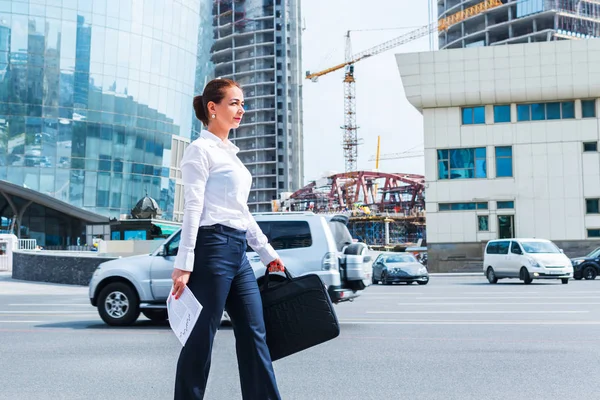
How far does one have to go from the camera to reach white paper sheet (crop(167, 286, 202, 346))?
4.25 m

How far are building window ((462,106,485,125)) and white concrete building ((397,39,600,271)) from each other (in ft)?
0.22

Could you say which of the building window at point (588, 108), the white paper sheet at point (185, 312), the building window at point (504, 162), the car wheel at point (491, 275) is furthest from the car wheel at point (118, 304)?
the building window at point (588, 108)

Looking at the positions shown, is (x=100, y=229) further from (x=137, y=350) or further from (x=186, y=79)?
(x=137, y=350)

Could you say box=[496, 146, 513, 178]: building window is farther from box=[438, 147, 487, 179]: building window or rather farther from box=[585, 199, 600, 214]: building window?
box=[585, 199, 600, 214]: building window

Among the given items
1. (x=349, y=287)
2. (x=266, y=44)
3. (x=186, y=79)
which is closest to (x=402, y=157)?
(x=266, y=44)

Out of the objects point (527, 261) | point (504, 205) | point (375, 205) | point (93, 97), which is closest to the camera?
point (527, 261)

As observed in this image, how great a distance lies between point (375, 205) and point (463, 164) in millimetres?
77366

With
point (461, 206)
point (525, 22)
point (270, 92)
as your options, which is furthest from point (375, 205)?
point (461, 206)

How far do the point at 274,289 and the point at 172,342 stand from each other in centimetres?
534

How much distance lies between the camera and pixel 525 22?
102688 millimetres

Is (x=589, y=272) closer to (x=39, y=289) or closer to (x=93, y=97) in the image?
(x=39, y=289)

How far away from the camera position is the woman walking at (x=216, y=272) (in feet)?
13.9

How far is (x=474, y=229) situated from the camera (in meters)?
52.4

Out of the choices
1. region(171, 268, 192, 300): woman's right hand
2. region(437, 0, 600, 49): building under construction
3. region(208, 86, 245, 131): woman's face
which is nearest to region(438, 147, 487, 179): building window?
region(208, 86, 245, 131): woman's face
